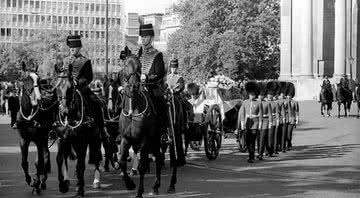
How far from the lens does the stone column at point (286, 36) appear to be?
68750 millimetres

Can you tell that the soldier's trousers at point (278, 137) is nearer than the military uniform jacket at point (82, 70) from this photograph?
No

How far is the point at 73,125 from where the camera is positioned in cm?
1373

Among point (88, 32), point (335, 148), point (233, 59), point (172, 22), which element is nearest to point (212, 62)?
point (233, 59)

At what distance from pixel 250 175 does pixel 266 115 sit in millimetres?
3873

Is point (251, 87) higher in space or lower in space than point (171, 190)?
higher

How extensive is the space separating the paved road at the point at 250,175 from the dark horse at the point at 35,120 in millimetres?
499

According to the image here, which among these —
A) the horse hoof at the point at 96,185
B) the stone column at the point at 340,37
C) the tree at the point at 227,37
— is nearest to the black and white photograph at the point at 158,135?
the horse hoof at the point at 96,185

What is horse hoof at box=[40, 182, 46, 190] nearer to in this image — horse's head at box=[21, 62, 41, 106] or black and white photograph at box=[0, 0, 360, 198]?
black and white photograph at box=[0, 0, 360, 198]

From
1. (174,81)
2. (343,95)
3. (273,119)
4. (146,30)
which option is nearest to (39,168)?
(146,30)

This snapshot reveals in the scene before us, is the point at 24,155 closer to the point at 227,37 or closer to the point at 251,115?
the point at 251,115

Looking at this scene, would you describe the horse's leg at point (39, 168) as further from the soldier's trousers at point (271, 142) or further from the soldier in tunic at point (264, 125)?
the soldier's trousers at point (271, 142)

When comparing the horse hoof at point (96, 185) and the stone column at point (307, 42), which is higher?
the stone column at point (307, 42)

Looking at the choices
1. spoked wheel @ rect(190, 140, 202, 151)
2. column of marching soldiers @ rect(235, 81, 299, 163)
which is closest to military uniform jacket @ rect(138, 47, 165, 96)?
column of marching soldiers @ rect(235, 81, 299, 163)

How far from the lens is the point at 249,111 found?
68.6 ft
